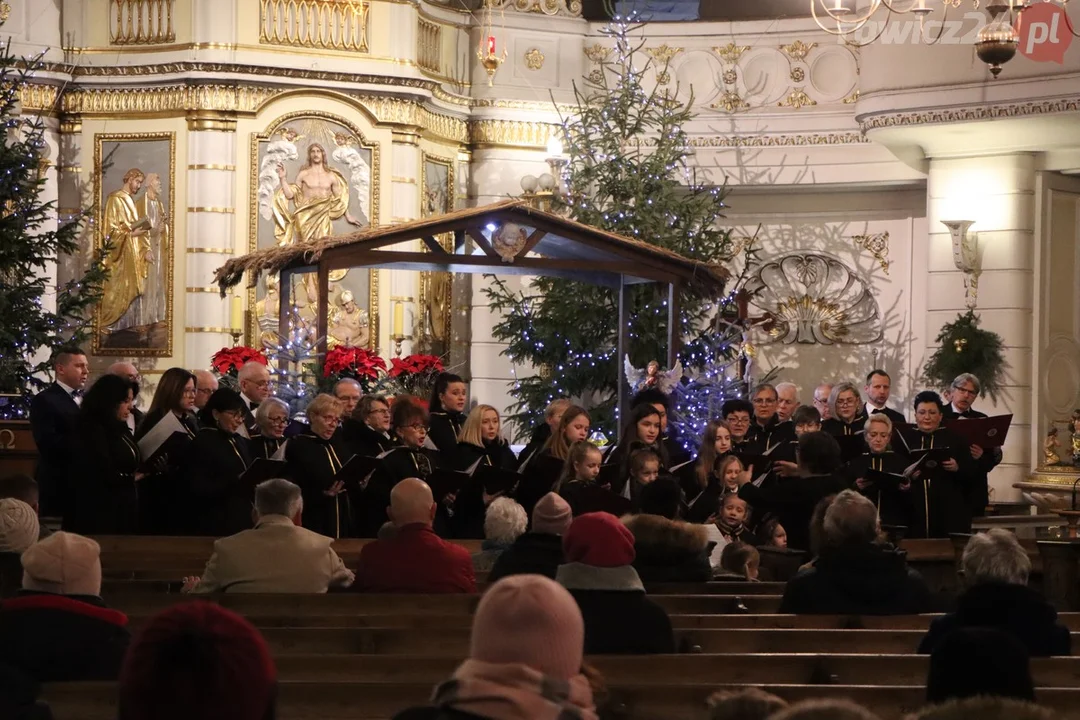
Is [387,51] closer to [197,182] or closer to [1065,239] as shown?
[197,182]

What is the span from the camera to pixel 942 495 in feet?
33.1

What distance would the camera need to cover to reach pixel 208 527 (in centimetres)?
882

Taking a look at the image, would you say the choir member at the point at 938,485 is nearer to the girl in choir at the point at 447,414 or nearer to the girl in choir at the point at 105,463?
the girl in choir at the point at 447,414

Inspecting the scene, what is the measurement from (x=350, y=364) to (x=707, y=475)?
11.9 feet

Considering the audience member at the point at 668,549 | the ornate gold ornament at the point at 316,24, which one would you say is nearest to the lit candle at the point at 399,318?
the ornate gold ornament at the point at 316,24

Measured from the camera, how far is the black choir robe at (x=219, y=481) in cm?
857

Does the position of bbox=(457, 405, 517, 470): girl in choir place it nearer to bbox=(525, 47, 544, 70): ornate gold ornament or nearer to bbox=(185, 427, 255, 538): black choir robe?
bbox=(185, 427, 255, 538): black choir robe

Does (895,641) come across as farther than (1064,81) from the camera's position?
No

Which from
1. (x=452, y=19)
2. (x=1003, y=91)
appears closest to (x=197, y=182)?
(x=452, y=19)

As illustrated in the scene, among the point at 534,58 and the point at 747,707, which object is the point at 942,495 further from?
the point at 534,58

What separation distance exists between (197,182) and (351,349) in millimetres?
3689

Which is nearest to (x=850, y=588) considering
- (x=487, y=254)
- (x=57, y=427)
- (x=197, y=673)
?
(x=197, y=673)

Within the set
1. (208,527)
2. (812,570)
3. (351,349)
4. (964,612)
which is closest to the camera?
(964,612)

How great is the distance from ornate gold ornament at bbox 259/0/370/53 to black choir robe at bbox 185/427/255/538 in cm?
741
